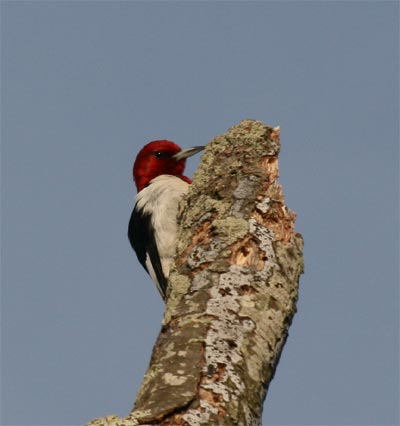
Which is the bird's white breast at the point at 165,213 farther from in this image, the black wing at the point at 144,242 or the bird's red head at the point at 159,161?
the bird's red head at the point at 159,161

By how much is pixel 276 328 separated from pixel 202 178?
124 centimetres

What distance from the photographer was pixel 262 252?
368 cm

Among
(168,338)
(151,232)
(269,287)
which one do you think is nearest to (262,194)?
(269,287)

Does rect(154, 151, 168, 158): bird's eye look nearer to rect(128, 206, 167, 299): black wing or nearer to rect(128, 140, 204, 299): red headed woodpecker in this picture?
rect(128, 140, 204, 299): red headed woodpecker

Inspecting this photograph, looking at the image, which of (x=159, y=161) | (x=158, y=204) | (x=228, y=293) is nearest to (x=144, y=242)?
(x=158, y=204)

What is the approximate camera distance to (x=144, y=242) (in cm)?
670

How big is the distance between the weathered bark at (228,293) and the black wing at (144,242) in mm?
2108

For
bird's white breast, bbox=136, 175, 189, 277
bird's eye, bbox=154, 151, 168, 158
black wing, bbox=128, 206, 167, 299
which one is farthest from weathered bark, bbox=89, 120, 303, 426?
bird's eye, bbox=154, 151, 168, 158

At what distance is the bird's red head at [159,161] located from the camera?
7648 millimetres

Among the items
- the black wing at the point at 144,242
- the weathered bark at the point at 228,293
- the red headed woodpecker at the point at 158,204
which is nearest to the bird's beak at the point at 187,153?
the red headed woodpecker at the point at 158,204

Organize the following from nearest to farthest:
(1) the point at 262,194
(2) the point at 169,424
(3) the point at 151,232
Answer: (2) the point at 169,424
(1) the point at 262,194
(3) the point at 151,232

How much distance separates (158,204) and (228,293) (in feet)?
10.4

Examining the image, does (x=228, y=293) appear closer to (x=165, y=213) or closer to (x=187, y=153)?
(x=165, y=213)

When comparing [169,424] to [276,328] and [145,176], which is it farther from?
[145,176]
